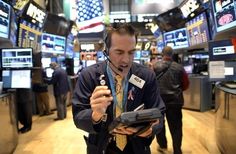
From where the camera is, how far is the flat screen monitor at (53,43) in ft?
35.3

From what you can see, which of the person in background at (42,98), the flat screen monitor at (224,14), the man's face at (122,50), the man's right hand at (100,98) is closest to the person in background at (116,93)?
the man's face at (122,50)

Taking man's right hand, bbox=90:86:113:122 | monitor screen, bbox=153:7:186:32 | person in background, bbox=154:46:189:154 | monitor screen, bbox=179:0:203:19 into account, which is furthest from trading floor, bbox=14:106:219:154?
man's right hand, bbox=90:86:113:122

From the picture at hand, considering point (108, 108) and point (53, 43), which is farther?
point (53, 43)

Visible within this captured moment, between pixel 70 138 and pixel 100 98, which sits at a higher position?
pixel 100 98

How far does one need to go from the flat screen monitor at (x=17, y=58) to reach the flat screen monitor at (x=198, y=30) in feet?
15.3

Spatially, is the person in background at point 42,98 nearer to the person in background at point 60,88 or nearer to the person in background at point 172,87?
the person in background at point 60,88

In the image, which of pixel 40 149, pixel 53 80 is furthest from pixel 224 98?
pixel 53 80

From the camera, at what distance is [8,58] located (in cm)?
600

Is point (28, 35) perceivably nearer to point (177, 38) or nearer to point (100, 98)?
point (177, 38)

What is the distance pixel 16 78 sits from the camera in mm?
5617

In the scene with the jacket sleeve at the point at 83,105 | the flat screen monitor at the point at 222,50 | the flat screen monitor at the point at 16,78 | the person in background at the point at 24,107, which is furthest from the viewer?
the person in background at the point at 24,107

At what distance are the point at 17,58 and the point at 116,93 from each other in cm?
464

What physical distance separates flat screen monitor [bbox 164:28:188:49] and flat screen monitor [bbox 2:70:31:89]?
6074mm

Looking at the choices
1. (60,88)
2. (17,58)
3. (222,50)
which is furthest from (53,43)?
(222,50)
